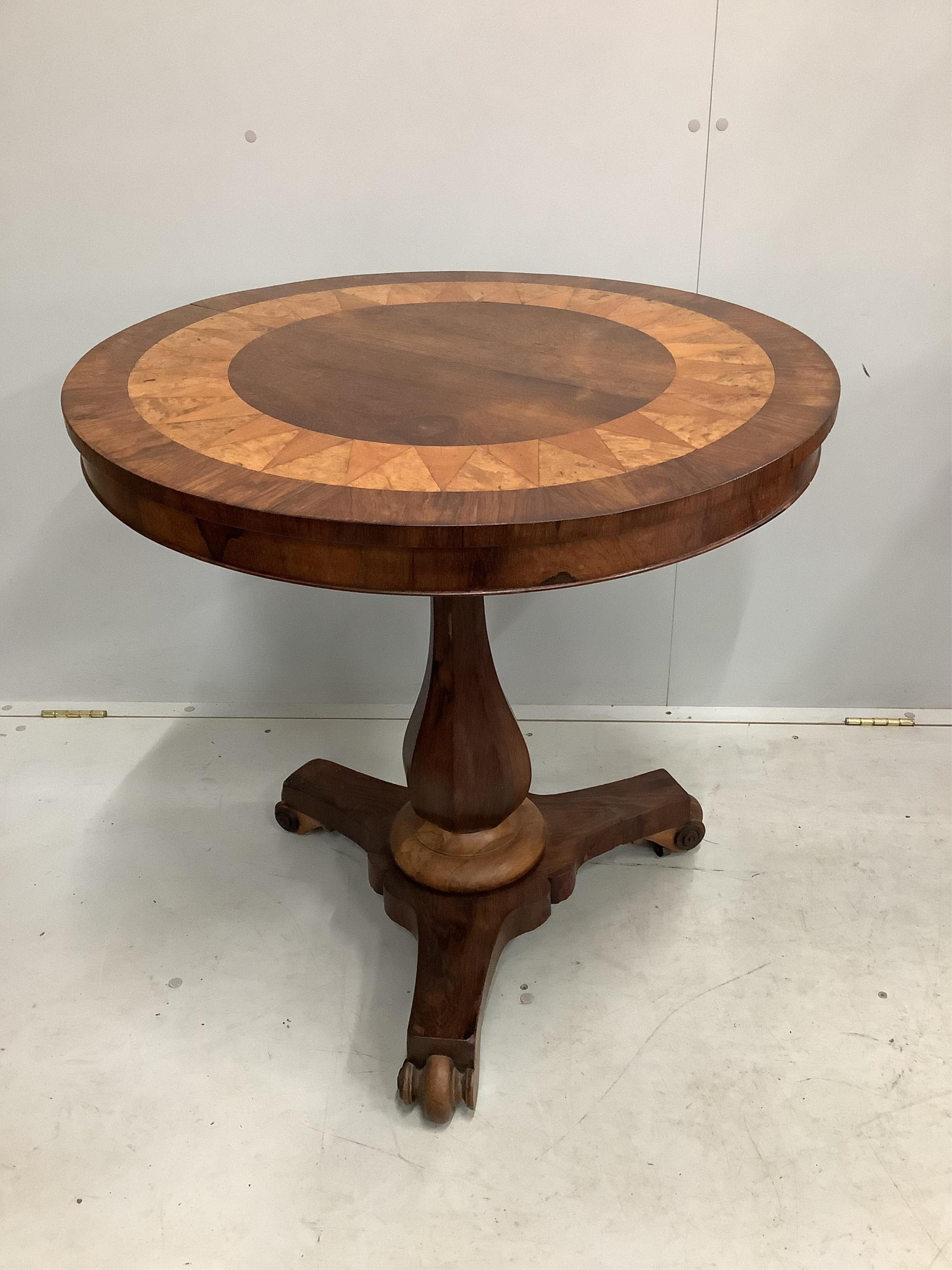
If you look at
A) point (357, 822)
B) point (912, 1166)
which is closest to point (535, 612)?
point (357, 822)

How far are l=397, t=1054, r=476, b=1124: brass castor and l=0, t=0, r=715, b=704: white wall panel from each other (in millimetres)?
1591

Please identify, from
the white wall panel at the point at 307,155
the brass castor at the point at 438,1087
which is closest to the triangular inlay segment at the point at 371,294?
the white wall panel at the point at 307,155

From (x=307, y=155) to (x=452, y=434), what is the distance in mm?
1234

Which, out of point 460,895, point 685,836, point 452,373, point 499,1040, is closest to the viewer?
point 452,373

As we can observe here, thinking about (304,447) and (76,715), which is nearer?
(304,447)

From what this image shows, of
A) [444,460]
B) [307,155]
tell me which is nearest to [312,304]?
[307,155]

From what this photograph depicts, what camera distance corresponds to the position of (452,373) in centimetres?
167

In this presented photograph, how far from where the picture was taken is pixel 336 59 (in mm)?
2291

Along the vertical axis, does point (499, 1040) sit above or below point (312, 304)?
below

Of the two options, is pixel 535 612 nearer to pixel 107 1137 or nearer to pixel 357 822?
pixel 357 822

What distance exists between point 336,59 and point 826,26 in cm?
98

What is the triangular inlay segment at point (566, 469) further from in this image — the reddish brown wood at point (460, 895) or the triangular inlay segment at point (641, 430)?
the reddish brown wood at point (460, 895)

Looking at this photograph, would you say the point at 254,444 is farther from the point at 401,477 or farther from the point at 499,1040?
the point at 499,1040

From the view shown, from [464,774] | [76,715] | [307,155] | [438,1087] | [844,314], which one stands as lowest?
[76,715]
